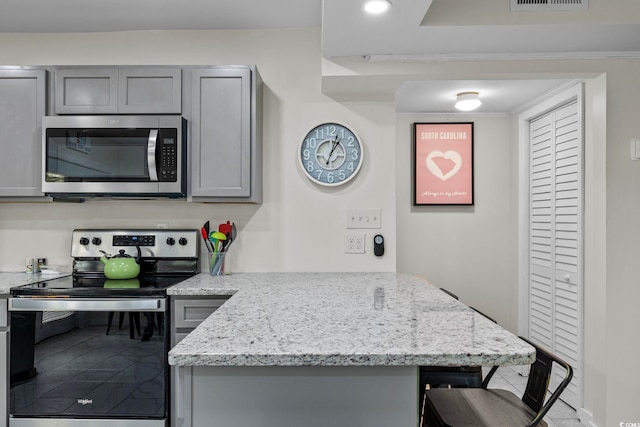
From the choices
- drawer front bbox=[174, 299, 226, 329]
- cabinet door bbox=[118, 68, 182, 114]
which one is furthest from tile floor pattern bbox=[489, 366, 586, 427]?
cabinet door bbox=[118, 68, 182, 114]

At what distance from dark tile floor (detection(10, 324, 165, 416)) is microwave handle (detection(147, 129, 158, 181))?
82 cm

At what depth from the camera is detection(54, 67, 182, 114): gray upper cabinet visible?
2395 mm

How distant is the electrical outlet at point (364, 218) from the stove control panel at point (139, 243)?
3.16ft

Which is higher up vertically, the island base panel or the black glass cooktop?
the black glass cooktop

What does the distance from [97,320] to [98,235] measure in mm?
750

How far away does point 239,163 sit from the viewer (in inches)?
94.4

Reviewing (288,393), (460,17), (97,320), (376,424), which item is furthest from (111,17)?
(376,424)

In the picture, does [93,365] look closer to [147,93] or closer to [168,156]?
[168,156]

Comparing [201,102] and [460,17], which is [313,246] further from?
[460,17]

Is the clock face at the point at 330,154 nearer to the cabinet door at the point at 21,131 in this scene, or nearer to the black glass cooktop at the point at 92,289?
the black glass cooktop at the point at 92,289

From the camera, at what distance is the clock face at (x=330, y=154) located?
266 cm

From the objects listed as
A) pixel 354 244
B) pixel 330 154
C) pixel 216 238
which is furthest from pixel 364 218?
pixel 216 238

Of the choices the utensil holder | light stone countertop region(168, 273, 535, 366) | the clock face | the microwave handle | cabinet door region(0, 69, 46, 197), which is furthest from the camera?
the clock face

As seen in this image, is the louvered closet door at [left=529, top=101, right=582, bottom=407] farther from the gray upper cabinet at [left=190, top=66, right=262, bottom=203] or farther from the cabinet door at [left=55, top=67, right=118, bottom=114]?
the cabinet door at [left=55, top=67, right=118, bottom=114]
